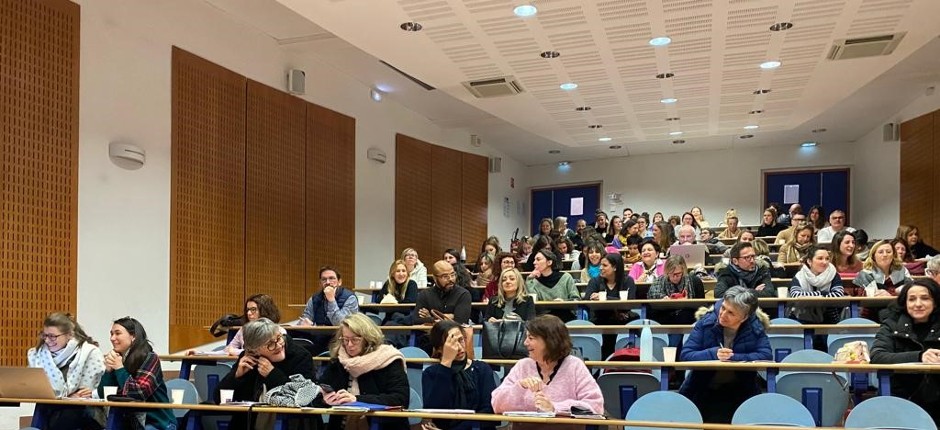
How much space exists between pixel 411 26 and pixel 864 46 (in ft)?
13.2

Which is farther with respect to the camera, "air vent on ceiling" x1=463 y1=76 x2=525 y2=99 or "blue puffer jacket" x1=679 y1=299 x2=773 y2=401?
"air vent on ceiling" x1=463 y1=76 x2=525 y2=99

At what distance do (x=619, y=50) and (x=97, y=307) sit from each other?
4989 mm

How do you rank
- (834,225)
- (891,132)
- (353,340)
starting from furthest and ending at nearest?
(891,132) → (834,225) → (353,340)

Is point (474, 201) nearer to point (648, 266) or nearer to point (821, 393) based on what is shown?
point (648, 266)

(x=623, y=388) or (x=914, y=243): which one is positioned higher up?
(x=914, y=243)

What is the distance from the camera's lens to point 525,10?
615 centimetres

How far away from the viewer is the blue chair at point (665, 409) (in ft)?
11.6

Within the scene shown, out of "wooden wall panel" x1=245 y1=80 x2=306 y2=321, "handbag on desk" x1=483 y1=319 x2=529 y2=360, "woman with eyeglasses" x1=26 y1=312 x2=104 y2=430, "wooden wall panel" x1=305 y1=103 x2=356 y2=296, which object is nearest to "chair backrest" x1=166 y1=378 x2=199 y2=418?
"woman with eyeglasses" x1=26 y1=312 x2=104 y2=430

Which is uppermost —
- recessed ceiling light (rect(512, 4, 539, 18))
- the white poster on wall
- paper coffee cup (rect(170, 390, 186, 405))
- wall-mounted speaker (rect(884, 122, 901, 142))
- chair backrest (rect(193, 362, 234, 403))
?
recessed ceiling light (rect(512, 4, 539, 18))

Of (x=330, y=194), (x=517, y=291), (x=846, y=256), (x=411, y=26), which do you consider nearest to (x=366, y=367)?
(x=517, y=291)

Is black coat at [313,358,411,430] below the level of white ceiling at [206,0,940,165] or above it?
below

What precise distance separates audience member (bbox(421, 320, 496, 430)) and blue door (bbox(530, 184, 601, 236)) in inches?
510

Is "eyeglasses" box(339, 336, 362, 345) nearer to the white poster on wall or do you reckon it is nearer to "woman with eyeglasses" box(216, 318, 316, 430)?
"woman with eyeglasses" box(216, 318, 316, 430)

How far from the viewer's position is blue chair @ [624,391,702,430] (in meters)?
3.54
